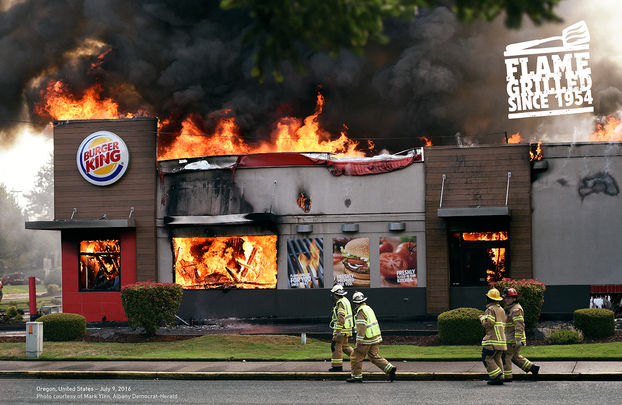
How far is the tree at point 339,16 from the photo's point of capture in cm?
612

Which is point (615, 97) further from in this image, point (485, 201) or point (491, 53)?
point (485, 201)

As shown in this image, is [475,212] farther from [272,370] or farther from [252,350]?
[272,370]

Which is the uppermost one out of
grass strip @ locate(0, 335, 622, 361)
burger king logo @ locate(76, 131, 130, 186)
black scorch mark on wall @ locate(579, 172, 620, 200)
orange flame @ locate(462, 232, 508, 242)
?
burger king logo @ locate(76, 131, 130, 186)

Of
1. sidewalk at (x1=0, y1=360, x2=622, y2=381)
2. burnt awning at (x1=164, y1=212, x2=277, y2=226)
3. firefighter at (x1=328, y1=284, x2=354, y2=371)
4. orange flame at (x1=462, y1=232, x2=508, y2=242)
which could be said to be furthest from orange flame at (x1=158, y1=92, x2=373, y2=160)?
firefighter at (x1=328, y1=284, x2=354, y2=371)

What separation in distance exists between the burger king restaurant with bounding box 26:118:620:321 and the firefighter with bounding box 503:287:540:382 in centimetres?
973

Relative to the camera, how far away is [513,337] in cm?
1484

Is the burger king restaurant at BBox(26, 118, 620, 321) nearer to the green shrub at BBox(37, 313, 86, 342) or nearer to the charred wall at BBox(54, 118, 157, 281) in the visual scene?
the charred wall at BBox(54, 118, 157, 281)

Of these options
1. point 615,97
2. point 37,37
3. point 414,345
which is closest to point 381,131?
point 615,97

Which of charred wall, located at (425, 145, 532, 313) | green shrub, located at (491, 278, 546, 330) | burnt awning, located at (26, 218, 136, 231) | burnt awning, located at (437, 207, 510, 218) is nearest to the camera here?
green shrub, located at (491, 278, 546, 330)

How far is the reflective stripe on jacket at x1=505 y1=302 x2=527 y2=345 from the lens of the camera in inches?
→ 577

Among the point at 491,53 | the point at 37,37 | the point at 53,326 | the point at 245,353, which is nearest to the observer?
the point at 245,353

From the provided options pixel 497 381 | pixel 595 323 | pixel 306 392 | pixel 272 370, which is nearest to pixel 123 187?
pixel 272 370

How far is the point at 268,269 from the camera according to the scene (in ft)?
90.1

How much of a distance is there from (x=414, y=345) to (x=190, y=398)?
8.23 meters
